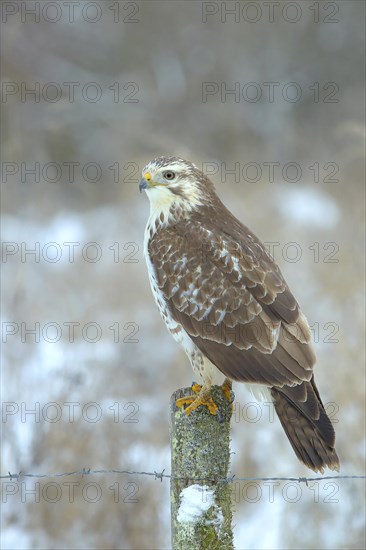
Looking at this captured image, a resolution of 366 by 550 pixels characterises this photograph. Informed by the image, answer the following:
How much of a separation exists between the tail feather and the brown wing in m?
0.07

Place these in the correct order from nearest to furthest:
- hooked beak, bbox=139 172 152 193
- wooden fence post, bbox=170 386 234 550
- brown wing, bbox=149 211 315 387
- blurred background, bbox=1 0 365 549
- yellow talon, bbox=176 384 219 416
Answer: wooden fence post, bbox=170 386 234 550 < yellow talon, bbox=176 384 219 416 < brown wing, bbox=149 211 315 387 < hooked beak, bbox=139 172 152 193 < blurred background, bbox=1 0 365 549

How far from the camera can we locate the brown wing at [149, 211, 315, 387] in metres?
3.84

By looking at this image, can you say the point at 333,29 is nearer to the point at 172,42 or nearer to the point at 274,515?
the point at 172,42

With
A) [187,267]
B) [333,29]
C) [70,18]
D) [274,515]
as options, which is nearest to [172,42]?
[70,18]

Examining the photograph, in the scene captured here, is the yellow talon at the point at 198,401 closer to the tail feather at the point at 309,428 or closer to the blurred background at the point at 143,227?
the tail feather at the point at 309,428

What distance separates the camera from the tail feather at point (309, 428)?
3674 mm

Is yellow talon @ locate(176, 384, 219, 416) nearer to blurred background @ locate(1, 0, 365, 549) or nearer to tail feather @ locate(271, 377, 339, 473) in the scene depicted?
tail feather @ locate(271, 377, 339, 473)

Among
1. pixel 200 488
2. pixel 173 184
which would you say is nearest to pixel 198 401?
pixel 200 488

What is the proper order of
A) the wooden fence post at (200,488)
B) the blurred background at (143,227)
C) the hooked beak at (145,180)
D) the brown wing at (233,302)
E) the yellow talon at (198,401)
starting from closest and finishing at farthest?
1. the wooden fence post at (200,488)
2. the yellow talon at (198,401)
3. the brown wing at (233,302)
4. the hooked beak at (145,180)
5. the blurred background at (143,227)

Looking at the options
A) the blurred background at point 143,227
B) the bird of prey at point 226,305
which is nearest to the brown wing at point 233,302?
the bird of prey at point 226,305

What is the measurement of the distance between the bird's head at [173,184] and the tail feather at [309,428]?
1.06 metres

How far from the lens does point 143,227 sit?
9.87 metres

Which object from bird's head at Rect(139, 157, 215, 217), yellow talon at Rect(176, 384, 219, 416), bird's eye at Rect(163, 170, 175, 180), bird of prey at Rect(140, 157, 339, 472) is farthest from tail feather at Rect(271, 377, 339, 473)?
bird's eye at Rect(163, 170, 175, 180)

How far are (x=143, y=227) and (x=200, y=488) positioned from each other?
6.61m
